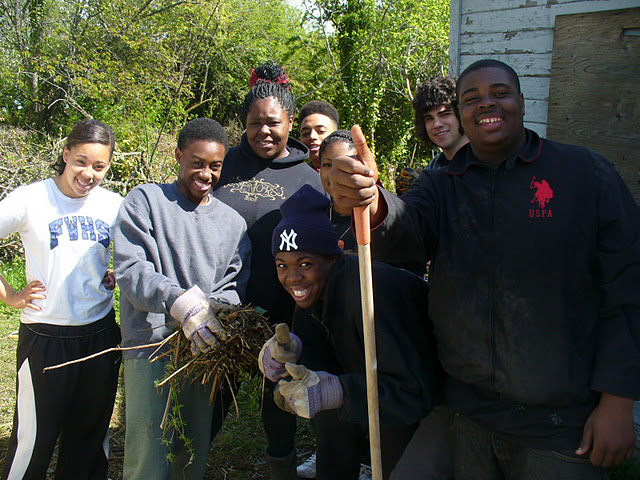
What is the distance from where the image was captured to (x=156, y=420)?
108 inches

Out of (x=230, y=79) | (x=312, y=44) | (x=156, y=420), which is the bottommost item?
(x=156, y=420)

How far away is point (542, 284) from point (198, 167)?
76.9 inches

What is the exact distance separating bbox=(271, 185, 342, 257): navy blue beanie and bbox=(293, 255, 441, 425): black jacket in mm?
130

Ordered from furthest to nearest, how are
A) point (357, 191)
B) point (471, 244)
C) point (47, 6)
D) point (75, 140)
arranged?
point (47, 6) < point (75, 140) < point (471, 244) < point (357, 191)

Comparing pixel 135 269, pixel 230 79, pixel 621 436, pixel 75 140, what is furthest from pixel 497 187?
pixel 230 79

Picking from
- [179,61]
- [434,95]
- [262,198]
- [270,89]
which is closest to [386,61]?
[179,61]

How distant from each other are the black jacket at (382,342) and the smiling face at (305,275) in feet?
0.20

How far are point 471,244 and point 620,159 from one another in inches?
91.6

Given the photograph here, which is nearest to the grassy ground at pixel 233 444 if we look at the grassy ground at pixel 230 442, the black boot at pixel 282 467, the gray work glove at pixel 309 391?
the grassy ground at pixel 230 442

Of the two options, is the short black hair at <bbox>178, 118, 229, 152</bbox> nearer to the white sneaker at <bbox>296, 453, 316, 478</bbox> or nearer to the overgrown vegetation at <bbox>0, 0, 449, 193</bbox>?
the white sneaker at <bbox>296, 453, 316, 478</bbox>

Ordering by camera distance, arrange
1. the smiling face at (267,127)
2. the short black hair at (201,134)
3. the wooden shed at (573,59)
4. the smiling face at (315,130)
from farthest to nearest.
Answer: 1. the smiling face at (315,130)
2. the wooden shed at (573,59)
3. the smiling face at (267,127)
4. the short black hair at (201,134)

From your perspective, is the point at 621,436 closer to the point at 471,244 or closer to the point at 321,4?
the point at 471,244

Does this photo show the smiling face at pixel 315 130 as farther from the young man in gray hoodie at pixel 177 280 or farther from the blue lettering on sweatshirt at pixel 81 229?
the blue lettering on sweatshirt at pixel 81 229

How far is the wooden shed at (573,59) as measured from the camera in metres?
3.63
